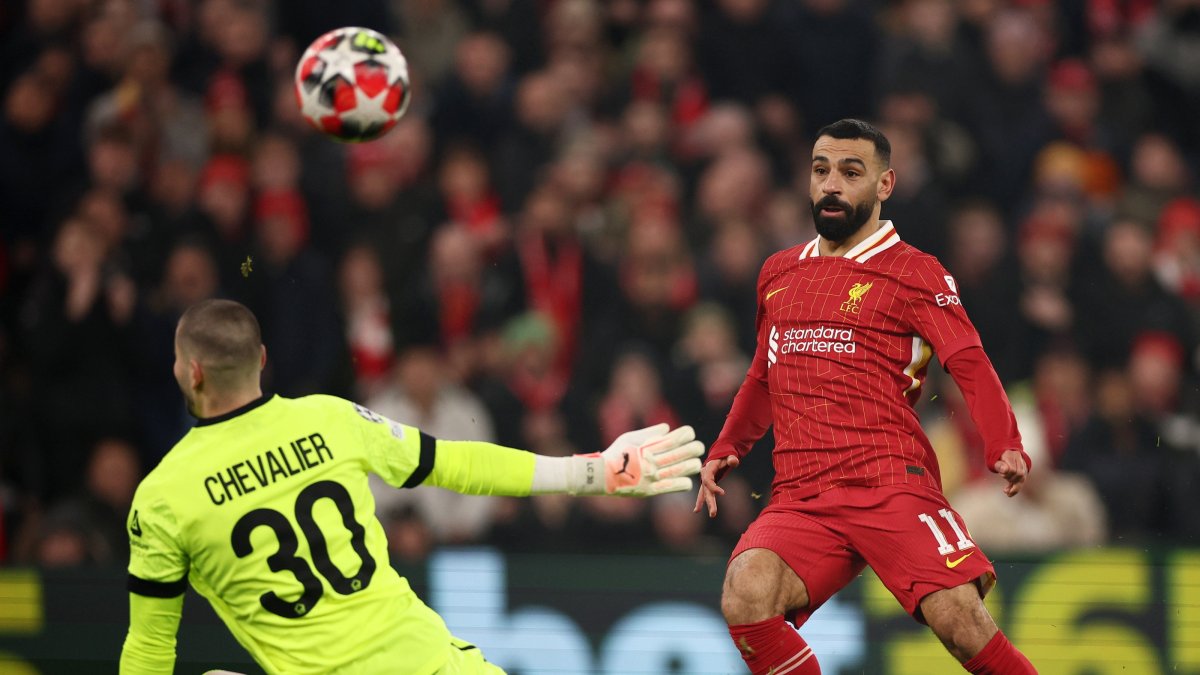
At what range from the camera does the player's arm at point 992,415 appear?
4.23 metres

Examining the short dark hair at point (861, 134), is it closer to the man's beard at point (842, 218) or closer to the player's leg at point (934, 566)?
the man's beard at point (842, 218)

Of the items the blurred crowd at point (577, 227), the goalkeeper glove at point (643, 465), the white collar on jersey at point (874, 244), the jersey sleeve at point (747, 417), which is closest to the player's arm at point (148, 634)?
the goalkeeper glove at point (643, 465)

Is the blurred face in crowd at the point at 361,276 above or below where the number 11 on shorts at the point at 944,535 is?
above

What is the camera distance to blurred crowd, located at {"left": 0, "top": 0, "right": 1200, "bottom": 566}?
6875 mm

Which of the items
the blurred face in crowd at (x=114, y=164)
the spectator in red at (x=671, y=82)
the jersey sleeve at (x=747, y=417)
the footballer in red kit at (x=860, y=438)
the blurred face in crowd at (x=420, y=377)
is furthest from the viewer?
the spectator in red at (x=671, y=82)

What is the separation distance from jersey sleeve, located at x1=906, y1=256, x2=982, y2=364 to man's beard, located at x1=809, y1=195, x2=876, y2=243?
241 millimetres

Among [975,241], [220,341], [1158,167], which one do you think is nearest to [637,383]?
[975,241]

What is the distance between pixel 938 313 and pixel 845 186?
1.65ft

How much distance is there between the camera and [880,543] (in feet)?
14.6

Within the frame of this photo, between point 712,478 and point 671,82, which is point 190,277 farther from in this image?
point 712,478

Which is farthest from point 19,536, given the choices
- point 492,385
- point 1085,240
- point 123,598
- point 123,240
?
point 1085,240

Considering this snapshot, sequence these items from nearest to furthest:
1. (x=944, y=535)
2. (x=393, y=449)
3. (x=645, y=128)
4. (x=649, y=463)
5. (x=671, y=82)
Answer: (x=393, y=449) → (x=649, y=463) → (x=944, y=535) → (x=645, y=128) → (x=671, y=82)

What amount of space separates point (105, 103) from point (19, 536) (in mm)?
2620

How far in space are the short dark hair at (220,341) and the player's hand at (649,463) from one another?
102 centimetres
